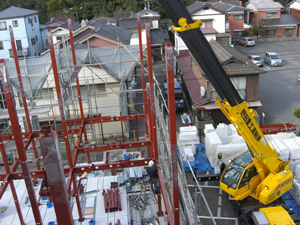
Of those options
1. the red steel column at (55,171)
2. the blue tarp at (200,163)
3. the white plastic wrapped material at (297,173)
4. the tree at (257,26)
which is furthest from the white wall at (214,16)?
the red steel column at (55,171)

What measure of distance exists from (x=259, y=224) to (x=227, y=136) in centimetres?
561

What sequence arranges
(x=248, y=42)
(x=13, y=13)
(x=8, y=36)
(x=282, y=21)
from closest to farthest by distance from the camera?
(x=8, y=36) < (x=13, y=13) < (x=248, y=42) < (x=282, y=21)

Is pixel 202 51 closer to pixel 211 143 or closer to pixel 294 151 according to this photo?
pixel 211 143

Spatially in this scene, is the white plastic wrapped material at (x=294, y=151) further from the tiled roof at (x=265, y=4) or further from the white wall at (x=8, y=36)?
the tiled roof at (x=265, y=4)

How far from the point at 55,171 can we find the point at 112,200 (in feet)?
18.0

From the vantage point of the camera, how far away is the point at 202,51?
22.7ft

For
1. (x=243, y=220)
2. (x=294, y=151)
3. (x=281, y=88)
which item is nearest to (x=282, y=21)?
(x=281, y=88)

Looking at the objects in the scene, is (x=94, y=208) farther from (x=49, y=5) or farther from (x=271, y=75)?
(x=49, y=5)

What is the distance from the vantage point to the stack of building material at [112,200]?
9348 mm

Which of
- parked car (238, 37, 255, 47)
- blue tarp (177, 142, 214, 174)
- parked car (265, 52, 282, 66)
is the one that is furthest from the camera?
parked car (238, 37, 255, 47)

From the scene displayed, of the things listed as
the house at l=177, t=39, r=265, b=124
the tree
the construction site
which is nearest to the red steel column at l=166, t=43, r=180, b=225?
the construction site

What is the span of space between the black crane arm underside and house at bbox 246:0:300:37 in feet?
109

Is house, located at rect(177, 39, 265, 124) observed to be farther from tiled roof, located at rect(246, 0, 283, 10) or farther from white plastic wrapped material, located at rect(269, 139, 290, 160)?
tiled roof, located at rect(246, 0, 283, 10)

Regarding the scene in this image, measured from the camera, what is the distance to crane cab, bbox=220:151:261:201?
9611 mm
